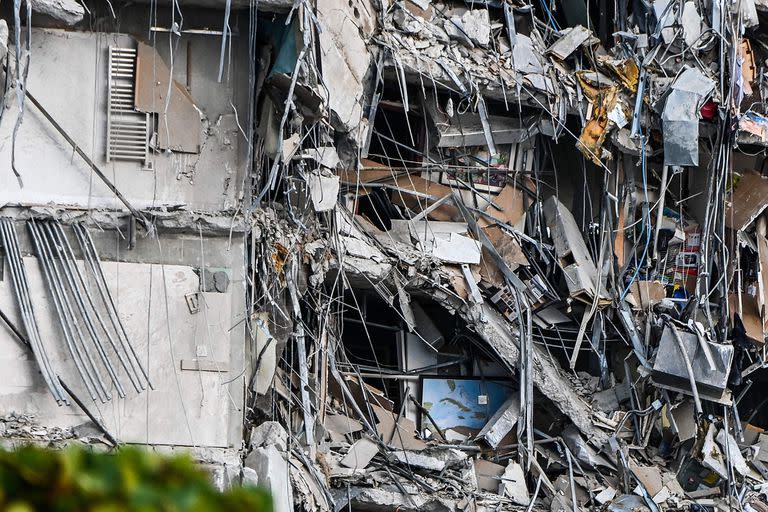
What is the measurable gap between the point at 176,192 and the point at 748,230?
6849mm

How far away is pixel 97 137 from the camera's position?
1061 cm

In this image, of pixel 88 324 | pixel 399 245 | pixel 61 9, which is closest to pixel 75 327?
pixel 88 324

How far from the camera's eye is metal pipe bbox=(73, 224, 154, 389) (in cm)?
Result: 1029

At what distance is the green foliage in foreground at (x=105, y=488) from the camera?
2.53 m

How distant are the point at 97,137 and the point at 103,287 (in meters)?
1.34

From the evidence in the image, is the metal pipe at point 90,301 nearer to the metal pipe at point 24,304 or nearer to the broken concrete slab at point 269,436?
the metal pipe at point 24,304

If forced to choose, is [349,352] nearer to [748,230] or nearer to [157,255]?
[157,255]

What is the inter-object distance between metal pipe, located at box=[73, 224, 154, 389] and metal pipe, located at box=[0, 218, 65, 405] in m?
0.54

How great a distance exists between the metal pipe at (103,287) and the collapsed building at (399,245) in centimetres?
Result: 3

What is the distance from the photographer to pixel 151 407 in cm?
1034

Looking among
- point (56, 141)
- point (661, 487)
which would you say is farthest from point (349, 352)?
point (56, 141)

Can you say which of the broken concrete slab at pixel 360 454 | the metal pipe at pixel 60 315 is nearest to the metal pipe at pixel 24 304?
the metal pipe at pixel 60 315

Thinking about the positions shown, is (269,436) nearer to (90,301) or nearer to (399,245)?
(90,301)

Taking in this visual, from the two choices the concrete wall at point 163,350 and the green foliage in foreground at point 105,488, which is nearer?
the green foliage in foreground at point 105,488
